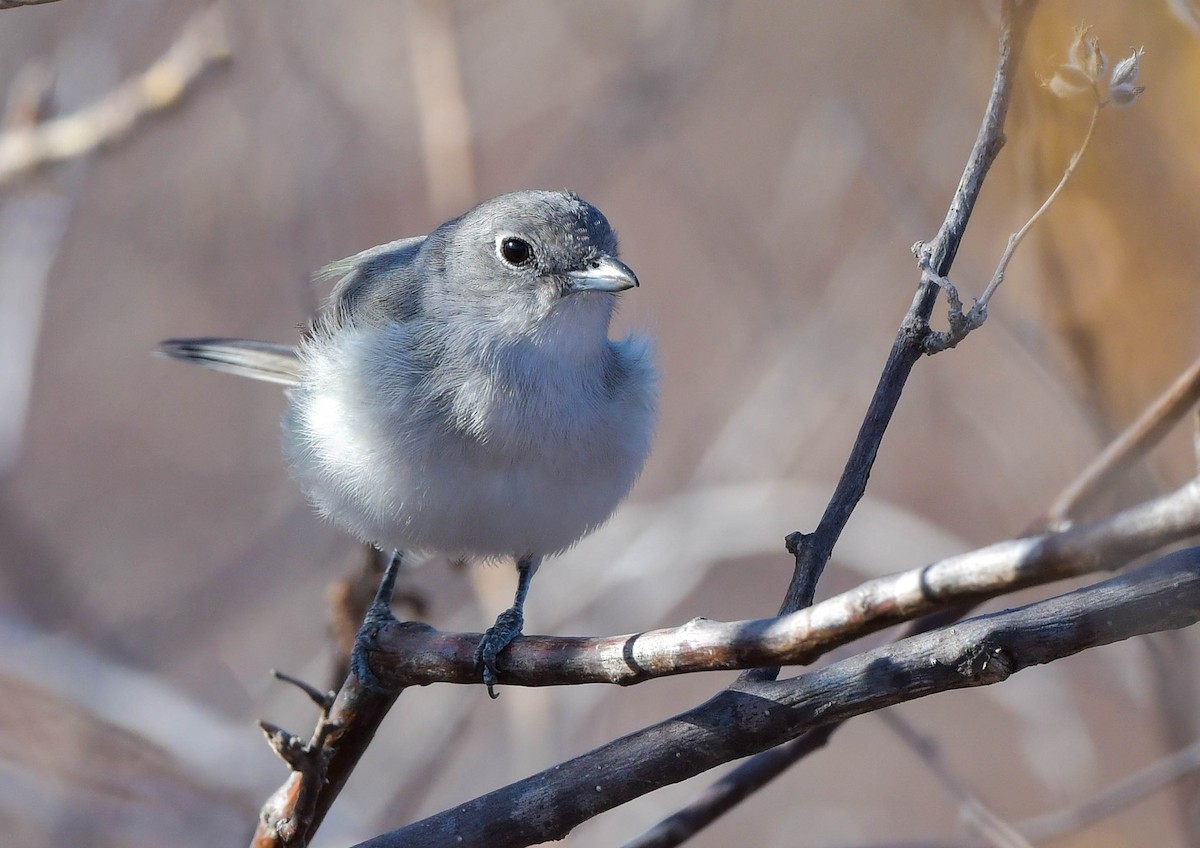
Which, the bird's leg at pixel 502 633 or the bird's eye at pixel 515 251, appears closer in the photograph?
the bird's leg at pixel 502 633

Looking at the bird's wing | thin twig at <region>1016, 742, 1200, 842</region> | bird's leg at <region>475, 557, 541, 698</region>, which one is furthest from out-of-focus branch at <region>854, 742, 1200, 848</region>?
the bird's wing

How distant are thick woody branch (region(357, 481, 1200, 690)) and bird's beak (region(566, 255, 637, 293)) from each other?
114cm

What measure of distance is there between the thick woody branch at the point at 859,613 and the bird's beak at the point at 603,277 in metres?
1.14

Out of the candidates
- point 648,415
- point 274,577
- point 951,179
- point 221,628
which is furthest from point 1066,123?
point 221,628

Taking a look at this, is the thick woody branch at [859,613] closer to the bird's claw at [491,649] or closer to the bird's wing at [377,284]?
the bird's claw at [491,649]

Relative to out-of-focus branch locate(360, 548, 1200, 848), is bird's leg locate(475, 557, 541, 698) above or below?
above

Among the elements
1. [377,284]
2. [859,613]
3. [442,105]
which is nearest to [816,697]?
[859,613]

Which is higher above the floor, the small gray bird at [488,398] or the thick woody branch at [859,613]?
the small gray bird at [488,398]

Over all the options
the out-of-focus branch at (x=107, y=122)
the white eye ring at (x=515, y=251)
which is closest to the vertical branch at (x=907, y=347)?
the white eye ring at (x=515, y=251)

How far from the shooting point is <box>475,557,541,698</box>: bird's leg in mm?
2213

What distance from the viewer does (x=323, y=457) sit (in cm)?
302

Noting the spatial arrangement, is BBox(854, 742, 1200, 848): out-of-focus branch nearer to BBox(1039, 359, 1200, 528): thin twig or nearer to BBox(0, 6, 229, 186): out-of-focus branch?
BBox(1039, 359, 1200, 528): thin twig

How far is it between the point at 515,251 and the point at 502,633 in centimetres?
109

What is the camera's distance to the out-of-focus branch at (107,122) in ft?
10.4
